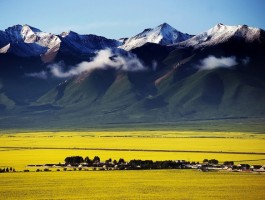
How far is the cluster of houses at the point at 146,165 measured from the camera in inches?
→ 3836

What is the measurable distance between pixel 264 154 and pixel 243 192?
48533 millimetres

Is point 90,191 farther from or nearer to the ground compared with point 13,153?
nearer to the ground

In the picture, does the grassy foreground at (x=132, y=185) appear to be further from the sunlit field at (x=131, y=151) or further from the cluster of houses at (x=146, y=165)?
the sunlit field at (x=131, y=151)

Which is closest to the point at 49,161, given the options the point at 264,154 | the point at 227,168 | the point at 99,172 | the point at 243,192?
the point at 99,172

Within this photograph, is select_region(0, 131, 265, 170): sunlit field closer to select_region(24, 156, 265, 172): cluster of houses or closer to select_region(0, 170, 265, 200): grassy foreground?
select_region(24, 156, 265, 172): cluster of houses

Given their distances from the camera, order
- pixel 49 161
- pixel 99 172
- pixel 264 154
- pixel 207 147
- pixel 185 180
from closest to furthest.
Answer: pixel 185 180
pixel 99 172
pixel 49 161
pixel 264 154
pixel 207 147

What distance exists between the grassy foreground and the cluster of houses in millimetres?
4762

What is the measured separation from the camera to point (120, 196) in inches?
2781

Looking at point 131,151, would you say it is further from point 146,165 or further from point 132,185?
point 132,185

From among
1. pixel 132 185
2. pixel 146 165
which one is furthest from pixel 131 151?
pixel 132 185

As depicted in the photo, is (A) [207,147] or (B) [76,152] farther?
(A) [207,147]

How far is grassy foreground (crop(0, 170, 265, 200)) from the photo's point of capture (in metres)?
71.4

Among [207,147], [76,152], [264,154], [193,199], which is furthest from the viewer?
[207,147]

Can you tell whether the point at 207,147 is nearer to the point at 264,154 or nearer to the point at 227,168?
the point at 264,154
